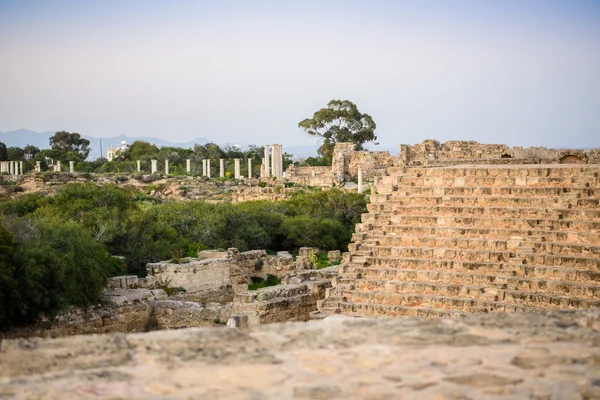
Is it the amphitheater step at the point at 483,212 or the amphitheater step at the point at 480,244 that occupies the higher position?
the amphitheater step at the point at 483,212

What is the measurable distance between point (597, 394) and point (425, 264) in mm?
10030

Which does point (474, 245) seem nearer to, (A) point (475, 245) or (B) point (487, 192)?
(A) point (475, 245)

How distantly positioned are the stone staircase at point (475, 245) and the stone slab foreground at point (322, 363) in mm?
7444

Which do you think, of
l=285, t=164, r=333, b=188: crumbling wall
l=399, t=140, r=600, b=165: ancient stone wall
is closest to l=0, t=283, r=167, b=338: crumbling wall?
l=399, t=140, r=600, b=165: ancient stone wall

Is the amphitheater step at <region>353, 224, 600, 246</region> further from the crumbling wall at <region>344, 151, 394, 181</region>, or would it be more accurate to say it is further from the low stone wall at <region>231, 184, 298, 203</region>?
the crumbling wall at <region>344, 151, 394, 181</region>

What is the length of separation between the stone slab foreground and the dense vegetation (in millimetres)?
10666

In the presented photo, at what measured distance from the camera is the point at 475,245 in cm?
1558

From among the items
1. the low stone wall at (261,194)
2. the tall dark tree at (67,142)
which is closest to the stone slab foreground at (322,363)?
the low stone wall at (261,194)

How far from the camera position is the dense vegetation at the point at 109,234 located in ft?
54.6

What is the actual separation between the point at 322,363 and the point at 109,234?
2089 centimetres

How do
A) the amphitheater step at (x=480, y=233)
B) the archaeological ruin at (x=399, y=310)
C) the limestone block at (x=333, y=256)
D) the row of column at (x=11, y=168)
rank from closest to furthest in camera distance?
the archaeological ruin at (x=399, y=310) < the amphitheater step at (x=480, y=233) < the limestone block at (x=333, y=256) < the row of column at (x=11, y=168)

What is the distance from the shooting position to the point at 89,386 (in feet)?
18.2

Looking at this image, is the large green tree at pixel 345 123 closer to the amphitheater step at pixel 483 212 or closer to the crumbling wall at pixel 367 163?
the crumbling wall at pixel 367 163

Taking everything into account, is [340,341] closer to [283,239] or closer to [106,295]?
[106,295]
